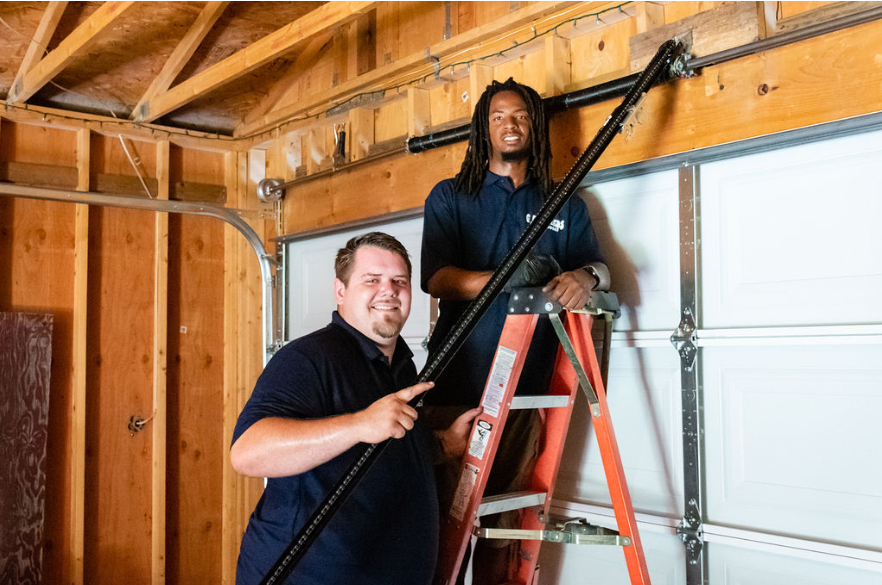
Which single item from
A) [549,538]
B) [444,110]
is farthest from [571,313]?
[444,110]

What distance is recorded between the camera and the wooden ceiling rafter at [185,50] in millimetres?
3546

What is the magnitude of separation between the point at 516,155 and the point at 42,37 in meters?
2.39

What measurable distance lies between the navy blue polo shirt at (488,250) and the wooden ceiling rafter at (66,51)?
4.81 feet

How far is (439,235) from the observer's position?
2.54 metres

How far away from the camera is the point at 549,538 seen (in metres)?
2.12

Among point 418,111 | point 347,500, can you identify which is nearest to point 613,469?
point 347,500

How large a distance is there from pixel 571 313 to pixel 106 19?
215 centimetres

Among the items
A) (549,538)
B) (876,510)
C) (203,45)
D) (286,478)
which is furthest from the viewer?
(203,45)

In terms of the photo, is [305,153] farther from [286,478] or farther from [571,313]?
[286,478]

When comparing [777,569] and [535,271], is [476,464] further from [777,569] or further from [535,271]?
[777,569]

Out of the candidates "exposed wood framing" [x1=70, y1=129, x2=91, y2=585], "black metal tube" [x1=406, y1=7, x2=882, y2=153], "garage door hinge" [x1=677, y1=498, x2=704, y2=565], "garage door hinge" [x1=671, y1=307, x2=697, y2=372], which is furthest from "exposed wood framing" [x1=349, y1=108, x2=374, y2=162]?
"garage door hinge" [x1=677, y1=498, x2=704, y2=565]

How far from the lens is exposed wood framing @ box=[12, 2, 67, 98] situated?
3422 mm

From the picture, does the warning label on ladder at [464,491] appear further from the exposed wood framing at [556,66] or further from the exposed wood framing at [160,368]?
the exposed wood framing at [160,368]

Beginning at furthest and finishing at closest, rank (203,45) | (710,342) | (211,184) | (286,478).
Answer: (211,184), (203,45), (710,342), (286,478)
